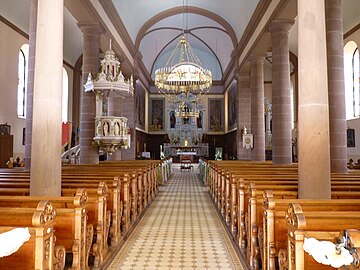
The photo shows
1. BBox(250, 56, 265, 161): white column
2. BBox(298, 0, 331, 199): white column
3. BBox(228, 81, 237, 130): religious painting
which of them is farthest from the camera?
BBox(228, 81, 237, 130): religious painting

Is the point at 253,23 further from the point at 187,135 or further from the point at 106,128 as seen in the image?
the point at 187,135

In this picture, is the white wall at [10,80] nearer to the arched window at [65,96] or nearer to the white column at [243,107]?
the arched window at [65,96]

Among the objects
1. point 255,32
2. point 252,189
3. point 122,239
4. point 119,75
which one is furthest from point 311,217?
point 255,32

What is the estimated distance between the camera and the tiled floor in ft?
13.4

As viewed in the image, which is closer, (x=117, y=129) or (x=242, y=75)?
(x=117, y=129)

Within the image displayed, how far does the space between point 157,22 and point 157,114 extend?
10511 millimetres

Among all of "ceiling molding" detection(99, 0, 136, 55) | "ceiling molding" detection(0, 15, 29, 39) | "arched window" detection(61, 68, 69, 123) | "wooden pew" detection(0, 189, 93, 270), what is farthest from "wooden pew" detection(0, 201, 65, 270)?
"arched window" detection(61, 68, 69, 123)

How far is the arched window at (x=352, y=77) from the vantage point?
1557 centimetres

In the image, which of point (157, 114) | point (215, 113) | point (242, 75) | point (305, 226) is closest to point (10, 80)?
point (242, 75)

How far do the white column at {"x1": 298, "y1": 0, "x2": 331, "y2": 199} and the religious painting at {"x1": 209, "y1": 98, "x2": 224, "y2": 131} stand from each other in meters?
23.4

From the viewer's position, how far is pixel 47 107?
4.60 meters

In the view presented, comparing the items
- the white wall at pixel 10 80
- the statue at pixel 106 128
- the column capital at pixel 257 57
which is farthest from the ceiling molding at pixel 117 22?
the column capital at pixel 257 57

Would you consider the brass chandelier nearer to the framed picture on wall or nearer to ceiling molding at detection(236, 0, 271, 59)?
ceiling molding at detection(236, 0, 271, 59)

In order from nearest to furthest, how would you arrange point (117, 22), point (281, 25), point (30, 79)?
1. point (30, 79)
2. point (281, 25)
3. point (117, 22)
